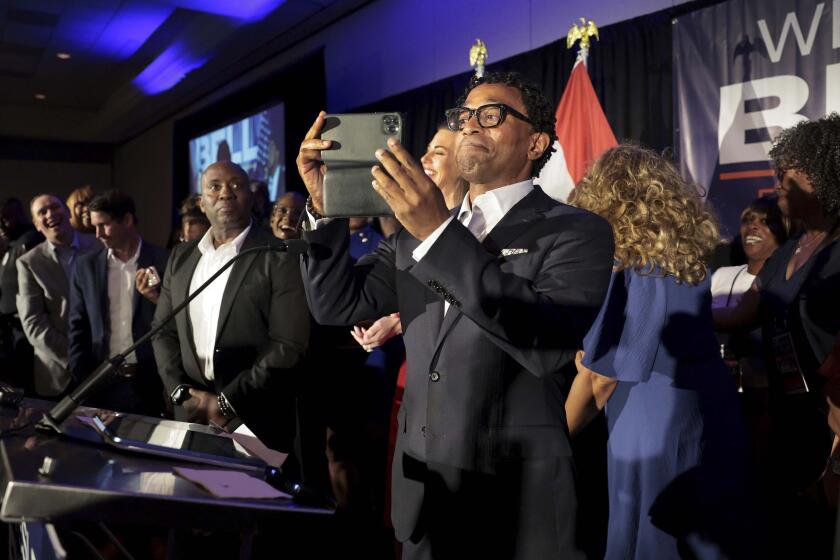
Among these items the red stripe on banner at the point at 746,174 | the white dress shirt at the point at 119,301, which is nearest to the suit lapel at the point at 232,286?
the white dress shirt at the point at 119,301

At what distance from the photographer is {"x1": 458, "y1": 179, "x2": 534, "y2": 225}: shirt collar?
55.1 inches

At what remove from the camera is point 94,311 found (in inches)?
140

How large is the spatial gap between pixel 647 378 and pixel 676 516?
384mm

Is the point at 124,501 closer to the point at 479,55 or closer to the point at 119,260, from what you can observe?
the point at 119,260

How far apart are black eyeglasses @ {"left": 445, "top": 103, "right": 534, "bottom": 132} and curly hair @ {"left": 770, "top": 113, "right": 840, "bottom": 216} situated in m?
1.50

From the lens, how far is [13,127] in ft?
43.5

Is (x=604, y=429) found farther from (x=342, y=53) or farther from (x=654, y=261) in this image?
(x=342, y=53)

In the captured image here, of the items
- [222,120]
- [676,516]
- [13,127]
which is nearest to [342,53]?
[222,120]

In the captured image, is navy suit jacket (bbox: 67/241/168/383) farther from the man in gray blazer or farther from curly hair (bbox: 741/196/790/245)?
curly hair (bbox: 741/196/790/245)

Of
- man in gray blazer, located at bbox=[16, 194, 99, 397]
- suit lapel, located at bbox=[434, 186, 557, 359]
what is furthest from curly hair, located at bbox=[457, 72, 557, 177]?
man in gray blazer, located at bbox=[16, 194, 99, 397]

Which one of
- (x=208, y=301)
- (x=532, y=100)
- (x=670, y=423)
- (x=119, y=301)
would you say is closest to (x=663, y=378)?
(x=670, y=423)

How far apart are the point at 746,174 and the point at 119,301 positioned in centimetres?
316

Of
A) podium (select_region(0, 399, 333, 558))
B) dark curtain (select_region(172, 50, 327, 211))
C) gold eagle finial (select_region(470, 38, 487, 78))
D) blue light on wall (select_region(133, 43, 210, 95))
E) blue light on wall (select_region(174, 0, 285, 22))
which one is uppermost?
blue light on wall (select_region(133, 43, 210, 95))

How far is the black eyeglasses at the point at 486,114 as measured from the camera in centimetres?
138
